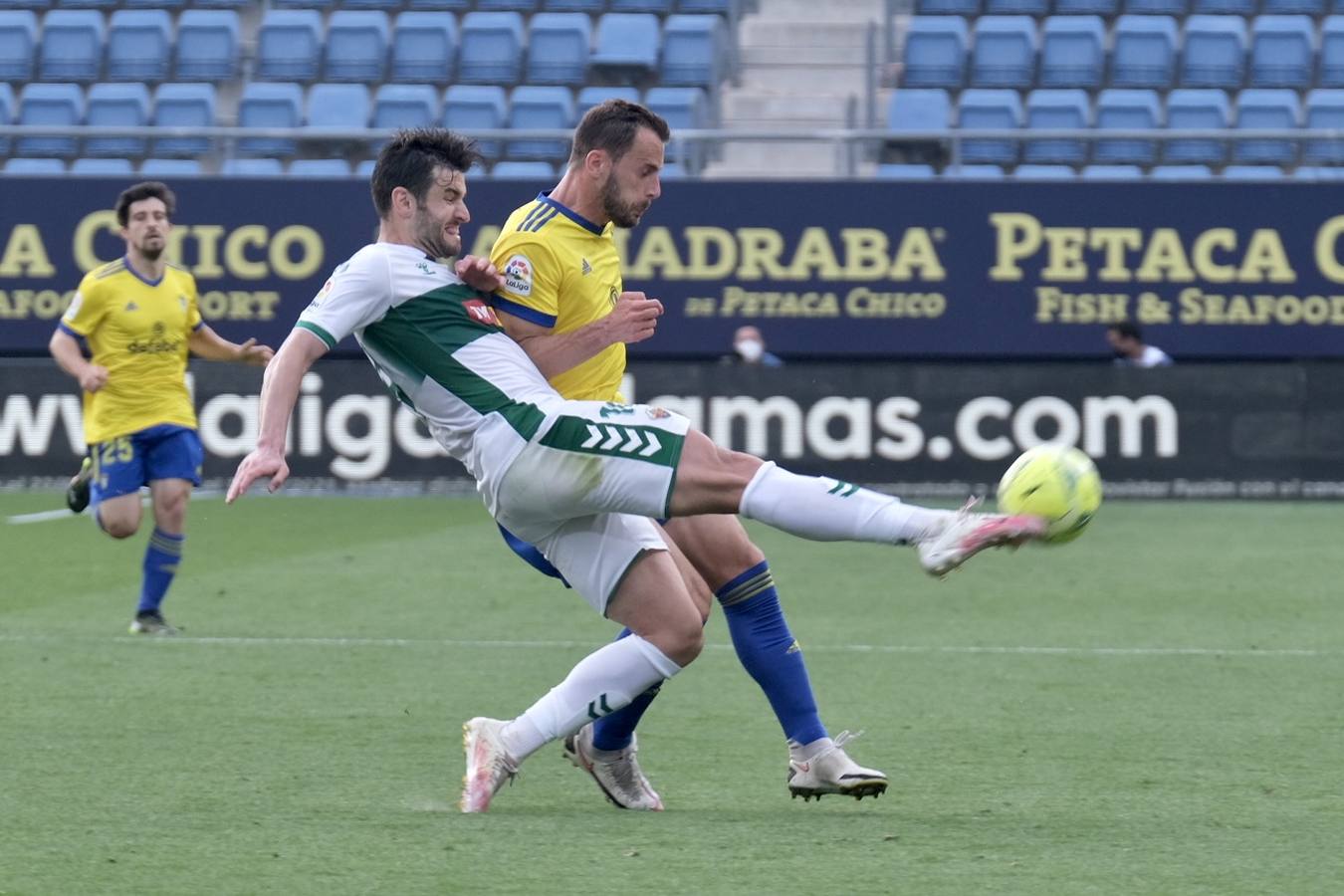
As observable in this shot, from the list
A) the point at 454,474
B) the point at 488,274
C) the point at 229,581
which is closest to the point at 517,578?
the point at 229,581

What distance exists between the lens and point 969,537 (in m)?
5.02

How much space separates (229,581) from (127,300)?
6.99ft

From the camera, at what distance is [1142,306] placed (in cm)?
1811

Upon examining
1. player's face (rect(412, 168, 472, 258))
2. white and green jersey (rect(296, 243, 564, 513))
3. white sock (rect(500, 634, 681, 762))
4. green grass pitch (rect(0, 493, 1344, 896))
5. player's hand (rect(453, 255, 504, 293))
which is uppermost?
player's face (rect(412, 168, 472, 258))

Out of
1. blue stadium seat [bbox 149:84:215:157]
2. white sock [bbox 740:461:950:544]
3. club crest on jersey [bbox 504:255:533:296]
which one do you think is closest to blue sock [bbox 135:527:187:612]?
club crest on jersey [bbox 504:255:533:296]

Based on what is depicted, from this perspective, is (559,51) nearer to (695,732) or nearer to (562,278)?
(695,732)

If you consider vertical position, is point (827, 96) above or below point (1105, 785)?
above

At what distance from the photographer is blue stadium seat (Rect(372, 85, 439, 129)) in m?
19.7

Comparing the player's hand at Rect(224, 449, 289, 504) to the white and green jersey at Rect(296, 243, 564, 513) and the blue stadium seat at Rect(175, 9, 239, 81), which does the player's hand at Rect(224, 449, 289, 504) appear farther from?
the blue stadium seat at Rect(175, 9, 239, 81)

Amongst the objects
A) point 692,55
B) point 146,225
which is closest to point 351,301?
point 146,225

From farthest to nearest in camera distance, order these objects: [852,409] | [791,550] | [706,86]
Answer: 1. [706,86]
2. [852,409]
3. [791,550]

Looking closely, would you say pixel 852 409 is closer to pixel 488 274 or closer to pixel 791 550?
pixel 791 550

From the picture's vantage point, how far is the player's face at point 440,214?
5.56m

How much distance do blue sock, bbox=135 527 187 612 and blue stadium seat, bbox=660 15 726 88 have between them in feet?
35.5
